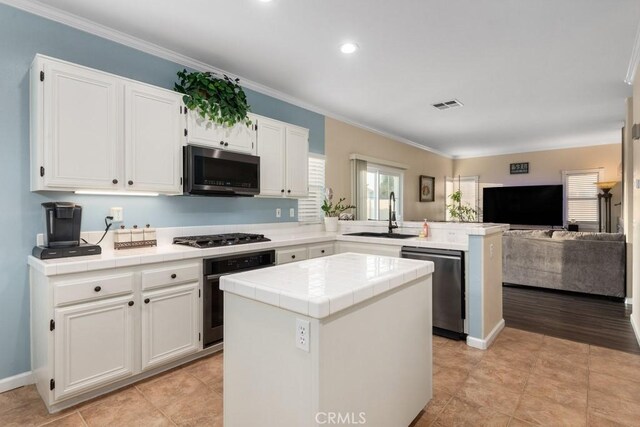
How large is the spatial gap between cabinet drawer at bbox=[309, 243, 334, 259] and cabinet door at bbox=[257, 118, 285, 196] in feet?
2.37

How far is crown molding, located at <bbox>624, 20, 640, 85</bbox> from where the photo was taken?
287 cm

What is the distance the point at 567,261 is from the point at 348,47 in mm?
4117

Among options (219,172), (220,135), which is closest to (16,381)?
(219,172)

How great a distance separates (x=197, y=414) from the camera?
208cm

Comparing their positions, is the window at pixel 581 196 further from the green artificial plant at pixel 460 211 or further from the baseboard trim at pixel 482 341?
the baseboard trim at pixel 482 341

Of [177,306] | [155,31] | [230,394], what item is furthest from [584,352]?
[155,31]

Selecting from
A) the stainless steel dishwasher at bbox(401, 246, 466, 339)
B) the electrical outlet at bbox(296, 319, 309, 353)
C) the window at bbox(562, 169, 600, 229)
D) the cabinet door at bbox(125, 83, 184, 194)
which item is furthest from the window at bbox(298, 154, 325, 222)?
→ the window at bbox(562, 169, 600, 229)

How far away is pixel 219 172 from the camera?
3.09 meters

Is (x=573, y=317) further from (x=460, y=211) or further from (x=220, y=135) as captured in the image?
(x=460, y=211)

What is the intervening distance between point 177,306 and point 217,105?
5.80 ft

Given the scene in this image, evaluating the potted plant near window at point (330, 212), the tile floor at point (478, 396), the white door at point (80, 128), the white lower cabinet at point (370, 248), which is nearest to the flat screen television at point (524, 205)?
the potted plant near window at point (330, 212)

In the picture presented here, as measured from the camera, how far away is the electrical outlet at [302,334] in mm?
1239

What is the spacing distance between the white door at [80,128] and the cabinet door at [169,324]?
0.91m

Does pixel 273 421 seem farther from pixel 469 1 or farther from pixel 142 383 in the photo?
pixel 469 1
